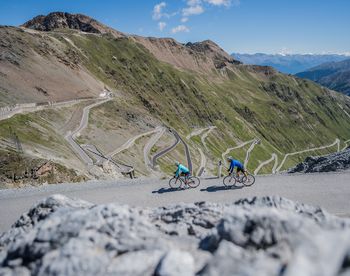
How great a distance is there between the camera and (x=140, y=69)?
172125 mm

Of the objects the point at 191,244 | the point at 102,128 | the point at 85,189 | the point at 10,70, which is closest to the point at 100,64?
the point at 10,70

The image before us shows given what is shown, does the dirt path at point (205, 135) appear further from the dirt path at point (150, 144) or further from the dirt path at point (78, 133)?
the dirt path at point (78, 133)

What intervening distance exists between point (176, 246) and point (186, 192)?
40.4ft

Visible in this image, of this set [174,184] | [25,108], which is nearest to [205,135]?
[25,108]

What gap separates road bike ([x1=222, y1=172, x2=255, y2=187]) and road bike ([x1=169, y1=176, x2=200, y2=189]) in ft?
6.17

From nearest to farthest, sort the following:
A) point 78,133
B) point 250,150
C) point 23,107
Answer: point 23,107 → point 78,133 → point 250,150

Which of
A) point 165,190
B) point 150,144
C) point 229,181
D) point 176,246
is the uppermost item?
point 150,144

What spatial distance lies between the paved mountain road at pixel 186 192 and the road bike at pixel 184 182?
1.60 feet

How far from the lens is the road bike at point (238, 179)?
23.5 metres

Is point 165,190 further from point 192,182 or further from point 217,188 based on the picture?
point 217,188

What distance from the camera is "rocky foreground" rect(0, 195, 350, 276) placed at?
24.0ft

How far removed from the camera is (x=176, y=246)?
35.2ft

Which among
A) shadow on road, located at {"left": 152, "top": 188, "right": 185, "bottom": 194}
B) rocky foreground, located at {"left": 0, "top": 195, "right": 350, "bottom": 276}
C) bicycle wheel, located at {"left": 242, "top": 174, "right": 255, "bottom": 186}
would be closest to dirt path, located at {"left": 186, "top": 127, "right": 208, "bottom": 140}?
bicycle wheel, located at {"left": 242, "top": 174, "right": 255, "bottom": 186}

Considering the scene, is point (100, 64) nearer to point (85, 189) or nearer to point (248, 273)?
point (85, 189)
